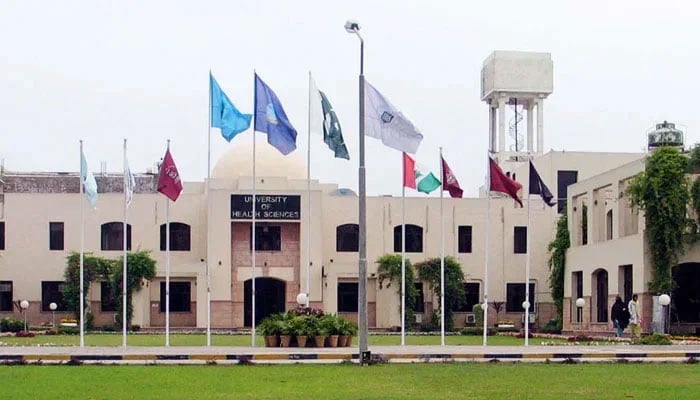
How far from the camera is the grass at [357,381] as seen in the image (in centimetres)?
1734

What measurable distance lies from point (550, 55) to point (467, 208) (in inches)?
406

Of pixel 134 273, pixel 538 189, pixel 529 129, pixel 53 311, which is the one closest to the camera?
pixel 538 189

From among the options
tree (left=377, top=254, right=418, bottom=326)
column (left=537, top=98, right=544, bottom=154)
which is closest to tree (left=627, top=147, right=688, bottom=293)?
tree (left=377, top=254, right=418, bottom=326)

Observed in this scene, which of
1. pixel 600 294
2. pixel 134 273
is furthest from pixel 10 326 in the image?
pixel 600 294

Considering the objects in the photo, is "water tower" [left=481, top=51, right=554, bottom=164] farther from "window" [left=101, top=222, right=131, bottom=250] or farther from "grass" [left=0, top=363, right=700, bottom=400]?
"grass" [left=0, top=363, right=700, bottom=400]

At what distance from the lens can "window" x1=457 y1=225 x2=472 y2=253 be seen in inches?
2377

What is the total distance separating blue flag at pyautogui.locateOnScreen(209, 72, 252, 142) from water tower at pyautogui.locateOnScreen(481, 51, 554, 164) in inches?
1260

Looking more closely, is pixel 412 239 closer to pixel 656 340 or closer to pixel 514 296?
pixel 514 296

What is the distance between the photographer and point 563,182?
61.2 m

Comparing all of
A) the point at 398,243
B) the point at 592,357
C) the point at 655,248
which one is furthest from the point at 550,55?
the point at 592,357

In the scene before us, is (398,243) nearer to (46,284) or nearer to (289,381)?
(46,284)

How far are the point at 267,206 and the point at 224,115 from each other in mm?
24210

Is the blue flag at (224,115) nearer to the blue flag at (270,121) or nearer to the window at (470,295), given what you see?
the blue flag at (270,121)

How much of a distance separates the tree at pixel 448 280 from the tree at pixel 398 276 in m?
0.85
